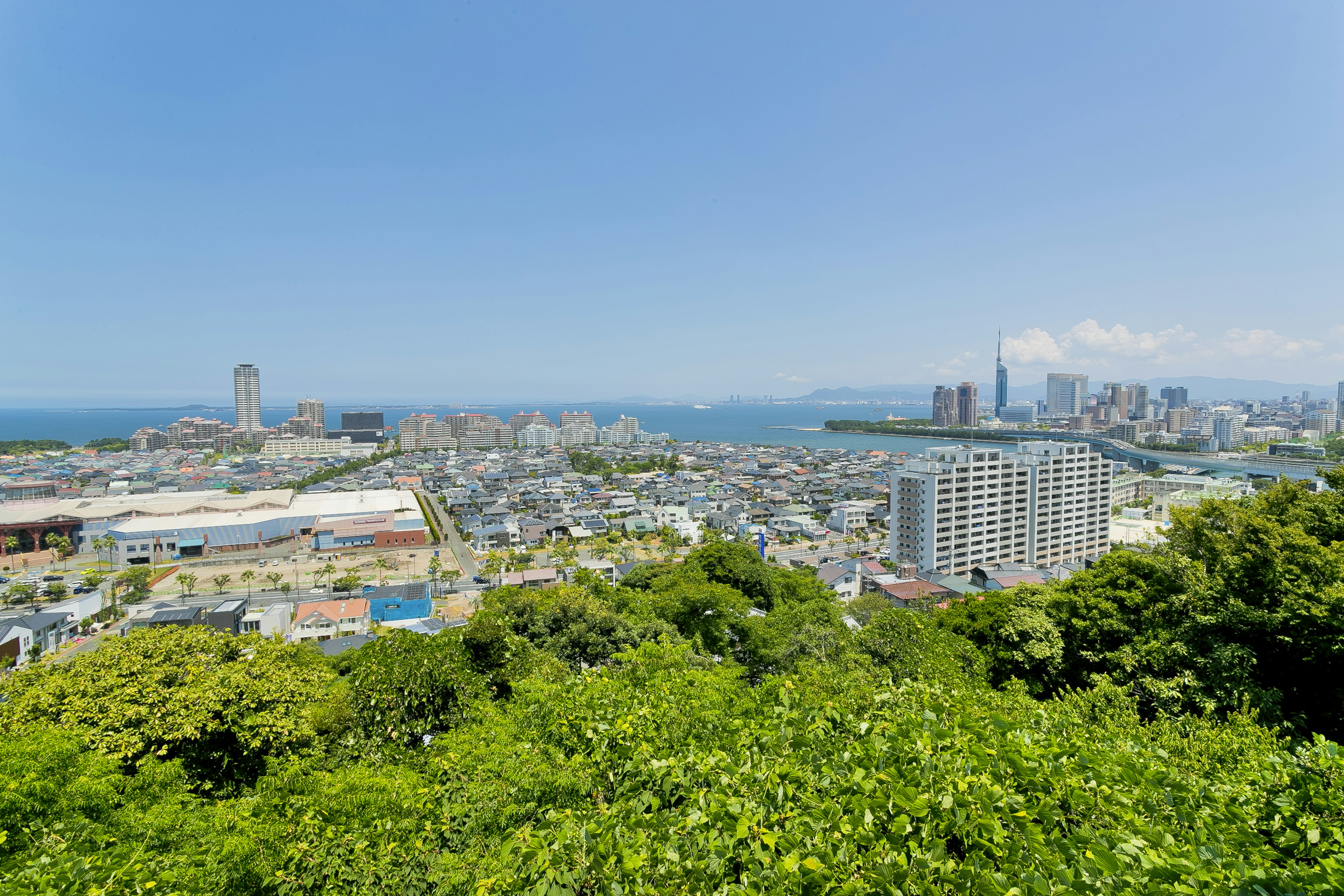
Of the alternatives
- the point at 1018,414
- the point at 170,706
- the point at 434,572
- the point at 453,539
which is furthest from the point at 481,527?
the point at 1018,414

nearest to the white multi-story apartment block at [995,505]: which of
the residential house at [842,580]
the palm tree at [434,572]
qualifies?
the residential house at [842,580]

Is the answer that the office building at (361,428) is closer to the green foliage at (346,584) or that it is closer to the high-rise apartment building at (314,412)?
the high-rise apartment building at (314,412)

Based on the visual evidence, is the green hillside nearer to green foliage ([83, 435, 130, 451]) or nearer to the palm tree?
the palm tree

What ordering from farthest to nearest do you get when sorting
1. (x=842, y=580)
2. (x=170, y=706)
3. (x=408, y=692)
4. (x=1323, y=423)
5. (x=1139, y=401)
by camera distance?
(x=1139, y=401) → (x=1323, y=423) → (x=842, y=580) → (x=408, y=692) → (x=170, y=706)

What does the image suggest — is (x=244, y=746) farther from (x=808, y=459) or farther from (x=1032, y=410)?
(x=1032, y=410)

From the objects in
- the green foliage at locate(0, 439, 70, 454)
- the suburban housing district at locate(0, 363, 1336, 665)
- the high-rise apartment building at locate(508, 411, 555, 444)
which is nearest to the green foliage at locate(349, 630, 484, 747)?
Answer: the suburban housing district at locate(0, 363, 1336, 665)

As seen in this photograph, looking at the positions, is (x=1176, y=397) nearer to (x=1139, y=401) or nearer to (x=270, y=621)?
(x=1139, y=401)
